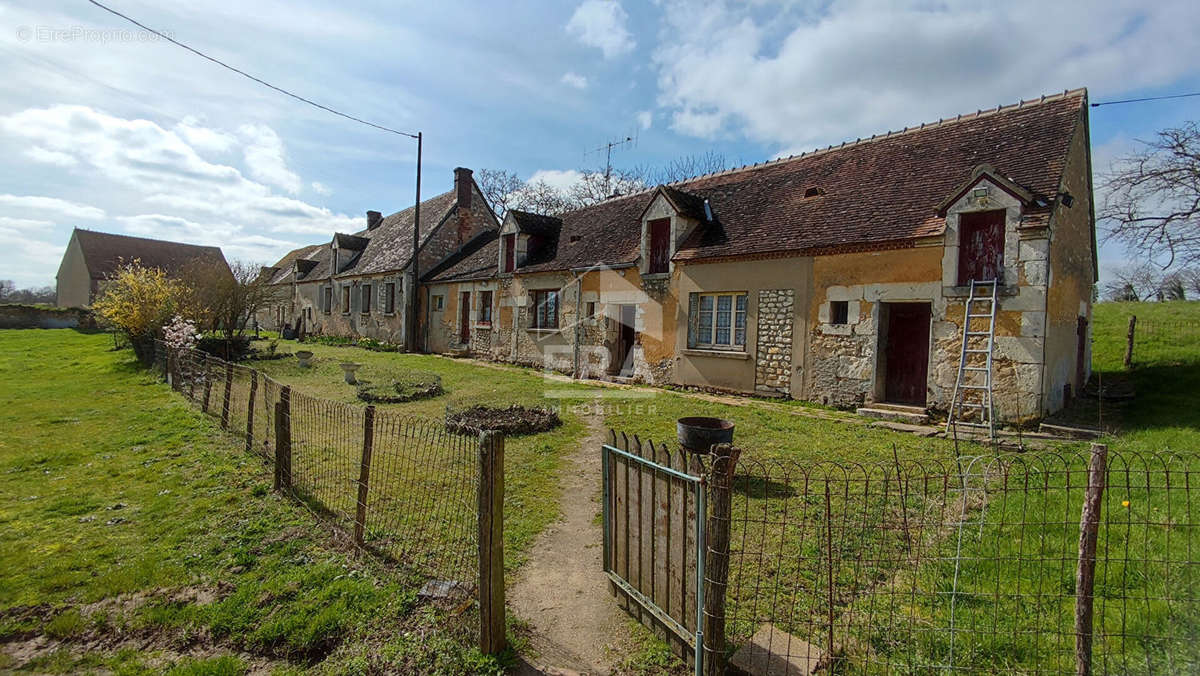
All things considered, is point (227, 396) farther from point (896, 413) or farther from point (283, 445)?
point (896, 413)

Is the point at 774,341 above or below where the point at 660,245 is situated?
below

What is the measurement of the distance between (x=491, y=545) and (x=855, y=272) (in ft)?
33.9

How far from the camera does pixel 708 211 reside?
15.7m

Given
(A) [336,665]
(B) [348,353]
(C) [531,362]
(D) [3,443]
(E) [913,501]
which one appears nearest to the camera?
(A) [336,665]

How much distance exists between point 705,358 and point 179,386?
1229 cm

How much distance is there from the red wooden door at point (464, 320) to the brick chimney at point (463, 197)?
202 inches

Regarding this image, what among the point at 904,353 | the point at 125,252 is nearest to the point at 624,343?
the point at 904,353

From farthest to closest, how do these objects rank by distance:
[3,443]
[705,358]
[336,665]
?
[705,358] < [3,443] < [336,665]

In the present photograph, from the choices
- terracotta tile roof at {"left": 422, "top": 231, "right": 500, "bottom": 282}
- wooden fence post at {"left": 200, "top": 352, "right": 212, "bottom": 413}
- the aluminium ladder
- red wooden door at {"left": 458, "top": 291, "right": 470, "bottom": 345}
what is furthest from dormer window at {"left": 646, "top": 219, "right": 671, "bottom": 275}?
wooden fence post at {"left": 200, "top": 352, "right": 212, "bottom": 413}

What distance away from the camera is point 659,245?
15.4 metres

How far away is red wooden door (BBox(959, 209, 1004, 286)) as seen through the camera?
32.3 ft

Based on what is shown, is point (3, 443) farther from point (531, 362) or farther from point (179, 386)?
point (531, 362)

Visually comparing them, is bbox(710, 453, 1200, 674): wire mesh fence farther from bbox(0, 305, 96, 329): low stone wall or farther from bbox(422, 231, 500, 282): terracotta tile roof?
bbox(0, 305, 96, 329): low stone wall

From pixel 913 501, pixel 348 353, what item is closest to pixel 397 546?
pixel 913 501
